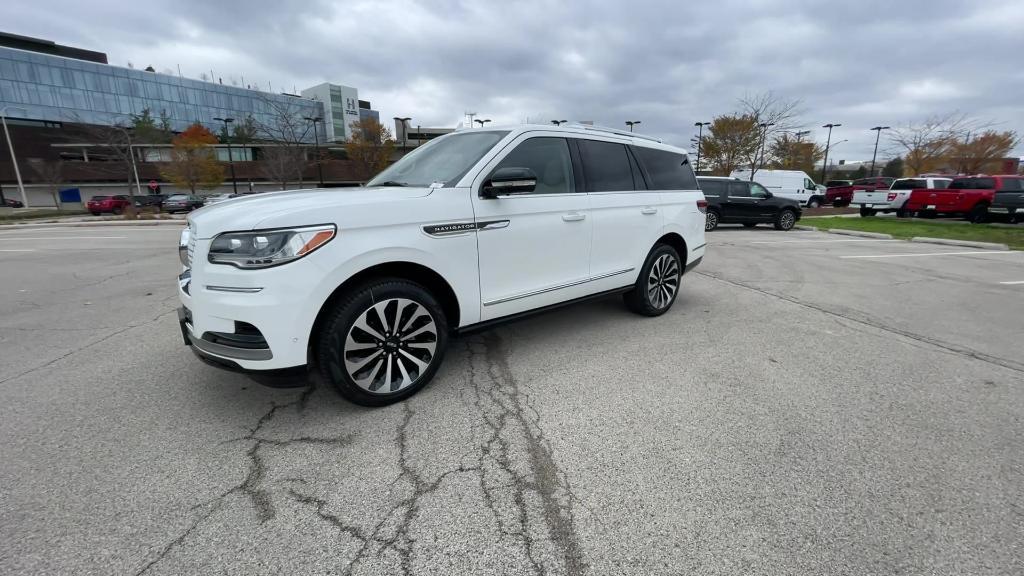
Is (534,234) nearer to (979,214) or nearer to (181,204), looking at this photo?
(979,214)

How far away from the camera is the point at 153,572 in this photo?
1779 mm

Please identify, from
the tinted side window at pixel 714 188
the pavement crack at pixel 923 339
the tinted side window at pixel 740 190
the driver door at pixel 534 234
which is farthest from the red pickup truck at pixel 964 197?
the driver door at pixel 534 234

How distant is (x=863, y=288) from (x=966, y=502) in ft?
18.1

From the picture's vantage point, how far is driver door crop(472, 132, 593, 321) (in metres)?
3.36

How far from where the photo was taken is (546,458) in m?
2.52

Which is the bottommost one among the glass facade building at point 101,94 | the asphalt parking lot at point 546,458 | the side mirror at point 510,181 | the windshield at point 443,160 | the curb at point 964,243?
the curb at point 964,243

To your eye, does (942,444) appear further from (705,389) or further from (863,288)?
(863,288)

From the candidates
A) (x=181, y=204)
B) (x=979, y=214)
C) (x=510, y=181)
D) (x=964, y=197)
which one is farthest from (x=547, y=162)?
(x=181, y=204)

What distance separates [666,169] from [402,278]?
3431mm

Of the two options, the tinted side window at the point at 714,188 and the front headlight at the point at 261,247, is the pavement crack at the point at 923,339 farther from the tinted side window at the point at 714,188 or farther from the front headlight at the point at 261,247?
the tinted side window at the point at 714,188

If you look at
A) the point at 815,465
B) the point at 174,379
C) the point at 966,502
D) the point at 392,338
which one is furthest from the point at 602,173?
the point at 174,379

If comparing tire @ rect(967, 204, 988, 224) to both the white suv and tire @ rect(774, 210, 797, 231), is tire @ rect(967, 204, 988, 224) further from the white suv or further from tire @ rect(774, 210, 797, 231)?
the white suv

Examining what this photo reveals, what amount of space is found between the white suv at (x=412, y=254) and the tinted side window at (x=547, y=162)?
0.5 inches

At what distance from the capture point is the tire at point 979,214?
17.0 m
